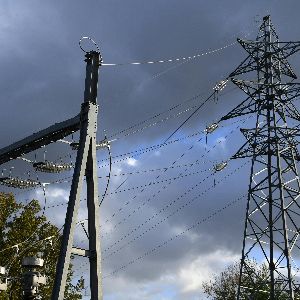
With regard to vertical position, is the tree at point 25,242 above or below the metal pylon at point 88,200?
above

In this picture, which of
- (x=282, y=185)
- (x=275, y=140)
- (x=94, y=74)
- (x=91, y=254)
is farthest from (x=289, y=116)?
(x=91, y=254)

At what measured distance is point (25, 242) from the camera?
31.4 m

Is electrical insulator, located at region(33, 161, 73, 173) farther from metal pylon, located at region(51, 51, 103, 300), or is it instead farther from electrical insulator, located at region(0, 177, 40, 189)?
metal pylon, located at region(51, 51, 103, 300)

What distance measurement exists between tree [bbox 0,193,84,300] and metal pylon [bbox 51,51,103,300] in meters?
15.3

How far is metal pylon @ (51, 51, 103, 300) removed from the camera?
45.9ft

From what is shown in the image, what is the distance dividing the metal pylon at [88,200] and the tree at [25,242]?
15.3 m

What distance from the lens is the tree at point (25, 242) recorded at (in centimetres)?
3044

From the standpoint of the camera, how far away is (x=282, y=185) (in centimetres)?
2166

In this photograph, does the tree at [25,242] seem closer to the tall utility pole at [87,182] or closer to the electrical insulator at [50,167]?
the electrical insulator at [50,167]

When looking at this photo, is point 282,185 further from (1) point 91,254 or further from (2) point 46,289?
(2) point 46,289

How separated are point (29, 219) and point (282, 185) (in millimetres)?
15921

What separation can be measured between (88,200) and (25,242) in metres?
17.6

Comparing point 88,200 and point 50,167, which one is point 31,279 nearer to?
point 88,200

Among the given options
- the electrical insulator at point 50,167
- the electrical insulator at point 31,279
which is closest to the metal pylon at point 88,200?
the electrical insulator at point 31,279
